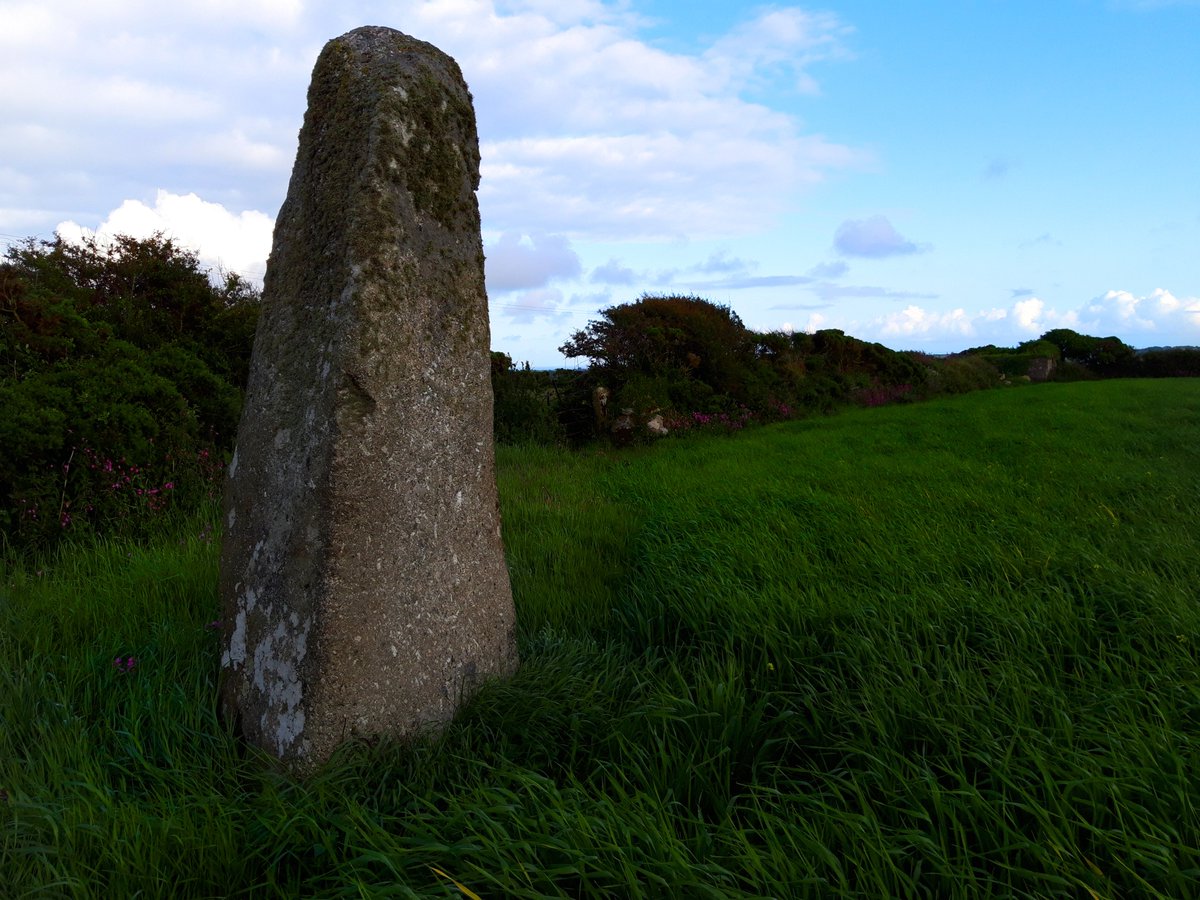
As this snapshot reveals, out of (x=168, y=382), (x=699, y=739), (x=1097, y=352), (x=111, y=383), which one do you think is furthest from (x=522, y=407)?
(x=1097, y=352)

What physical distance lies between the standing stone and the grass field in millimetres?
234

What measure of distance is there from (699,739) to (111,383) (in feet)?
18.6

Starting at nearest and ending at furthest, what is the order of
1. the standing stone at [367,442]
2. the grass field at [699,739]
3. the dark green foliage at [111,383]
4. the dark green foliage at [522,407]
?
the grass field at [699,739], the standing stone at [367,442], the dark green foliage at [111,383], the dark green foliage at [522,407]

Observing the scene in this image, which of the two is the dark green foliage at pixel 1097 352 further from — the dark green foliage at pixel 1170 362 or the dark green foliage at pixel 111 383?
the dark green foliage at pixel 111 383

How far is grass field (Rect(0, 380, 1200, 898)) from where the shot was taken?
2.03 m

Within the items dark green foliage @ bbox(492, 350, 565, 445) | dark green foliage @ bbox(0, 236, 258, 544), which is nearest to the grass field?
dark green foliage @ bbox(0, 236, 258, 544)

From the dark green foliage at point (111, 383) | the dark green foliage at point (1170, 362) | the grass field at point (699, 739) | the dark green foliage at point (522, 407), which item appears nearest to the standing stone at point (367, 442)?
the grass field at point (699, 739)

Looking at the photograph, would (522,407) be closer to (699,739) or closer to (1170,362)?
(699,739)

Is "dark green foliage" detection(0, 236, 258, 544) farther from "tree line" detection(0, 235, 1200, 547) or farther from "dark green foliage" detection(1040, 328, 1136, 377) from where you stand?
"dark green foliage" detection(1040, 328, 1136, 377)

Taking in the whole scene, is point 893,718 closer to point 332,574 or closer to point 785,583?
point 785,583

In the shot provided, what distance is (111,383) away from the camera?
233 inches

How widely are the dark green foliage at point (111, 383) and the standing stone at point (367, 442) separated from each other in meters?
3.39

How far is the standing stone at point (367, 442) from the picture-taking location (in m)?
2.65

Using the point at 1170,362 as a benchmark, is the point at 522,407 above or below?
below
